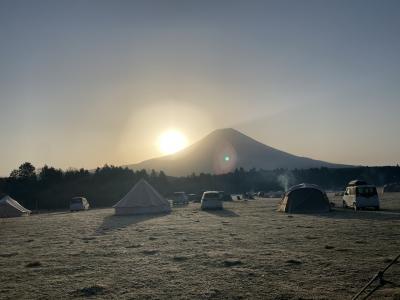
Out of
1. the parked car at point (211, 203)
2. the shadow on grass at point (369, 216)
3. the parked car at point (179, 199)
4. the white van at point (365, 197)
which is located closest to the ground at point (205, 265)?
the shadow on grass at point (369, 216)

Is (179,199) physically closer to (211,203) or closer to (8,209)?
(211,203)

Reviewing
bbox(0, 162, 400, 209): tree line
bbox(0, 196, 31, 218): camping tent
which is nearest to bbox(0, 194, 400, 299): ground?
bbox(0, 196, 31, 218): camping tent

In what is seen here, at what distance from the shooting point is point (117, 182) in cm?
8475

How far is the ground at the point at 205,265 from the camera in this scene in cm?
962

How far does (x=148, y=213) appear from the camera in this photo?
3866 cm

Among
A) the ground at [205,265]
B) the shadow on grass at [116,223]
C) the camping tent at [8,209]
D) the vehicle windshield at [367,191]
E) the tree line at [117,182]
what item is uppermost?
the tree line at [117,182]

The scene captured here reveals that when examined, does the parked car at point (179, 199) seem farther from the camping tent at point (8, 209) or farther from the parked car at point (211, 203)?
the camping tent at point (8, 209)

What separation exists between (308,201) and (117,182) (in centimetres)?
5735

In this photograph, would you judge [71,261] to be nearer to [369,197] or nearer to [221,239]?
[221,239]

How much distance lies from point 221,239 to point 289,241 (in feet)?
10.1

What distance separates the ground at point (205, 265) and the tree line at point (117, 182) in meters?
57.5

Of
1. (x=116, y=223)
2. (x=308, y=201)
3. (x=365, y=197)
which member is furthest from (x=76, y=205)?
(x=365, y=197)

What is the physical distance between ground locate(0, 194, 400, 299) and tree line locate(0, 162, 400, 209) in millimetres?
57466

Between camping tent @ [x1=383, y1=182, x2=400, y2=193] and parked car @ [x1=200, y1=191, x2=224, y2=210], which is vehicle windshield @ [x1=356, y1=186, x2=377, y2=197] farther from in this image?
camping tent @ [x1=383, y1=182, x2=400, y2=193]
